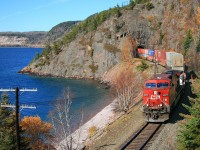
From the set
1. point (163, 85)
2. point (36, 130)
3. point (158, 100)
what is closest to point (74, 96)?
point (36, 130)

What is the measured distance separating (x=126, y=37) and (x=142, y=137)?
101 meters

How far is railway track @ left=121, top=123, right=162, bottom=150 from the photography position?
22.9m

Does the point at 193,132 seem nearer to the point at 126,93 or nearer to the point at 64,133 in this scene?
the point at 64,133

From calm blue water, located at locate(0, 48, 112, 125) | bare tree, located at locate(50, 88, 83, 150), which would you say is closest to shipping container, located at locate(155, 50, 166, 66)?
calm blue water, located at locate(0, 48, 112, 125)

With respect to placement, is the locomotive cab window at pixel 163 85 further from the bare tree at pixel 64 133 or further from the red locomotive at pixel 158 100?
the bare tree at pixel 64 133

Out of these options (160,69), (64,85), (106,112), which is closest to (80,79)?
(64,85)

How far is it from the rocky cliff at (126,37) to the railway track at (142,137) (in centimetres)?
8372

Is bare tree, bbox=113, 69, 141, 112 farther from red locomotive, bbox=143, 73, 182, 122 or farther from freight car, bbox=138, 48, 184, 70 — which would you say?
red locomotive, bbox=143, 73, 182, 122

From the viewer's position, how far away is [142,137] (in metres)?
25.0

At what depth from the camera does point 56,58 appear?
140 m

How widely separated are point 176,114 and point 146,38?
97.9 meters

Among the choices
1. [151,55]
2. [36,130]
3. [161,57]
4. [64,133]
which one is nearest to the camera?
[64,133]

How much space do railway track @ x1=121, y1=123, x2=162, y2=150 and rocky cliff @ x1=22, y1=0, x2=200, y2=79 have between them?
8372 cm

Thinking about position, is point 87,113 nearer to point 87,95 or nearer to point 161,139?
point 87,95
